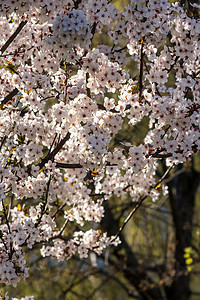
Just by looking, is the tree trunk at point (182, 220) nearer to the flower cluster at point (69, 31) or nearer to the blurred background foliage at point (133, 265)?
the blurred background foliage at point (133, 265)

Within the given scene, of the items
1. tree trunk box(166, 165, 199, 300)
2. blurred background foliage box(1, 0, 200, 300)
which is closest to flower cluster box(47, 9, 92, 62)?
blurred background foliage box(1, 0, 200, 300)

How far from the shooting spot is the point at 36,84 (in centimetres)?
318

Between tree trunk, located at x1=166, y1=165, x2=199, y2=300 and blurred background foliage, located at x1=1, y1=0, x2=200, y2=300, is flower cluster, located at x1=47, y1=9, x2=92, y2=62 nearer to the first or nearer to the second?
blurred background foliage, located at x1=1, y1=0, x2=200, y2=300

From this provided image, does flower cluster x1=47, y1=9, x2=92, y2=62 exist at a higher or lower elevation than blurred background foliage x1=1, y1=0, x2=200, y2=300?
higher

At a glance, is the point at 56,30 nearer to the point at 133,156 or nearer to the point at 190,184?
the point at 133,156

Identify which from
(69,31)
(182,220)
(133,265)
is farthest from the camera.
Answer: (182,220)

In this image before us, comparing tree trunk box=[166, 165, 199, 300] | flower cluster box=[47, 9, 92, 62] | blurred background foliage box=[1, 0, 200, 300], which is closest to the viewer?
flower cluster box=[47, 9, 92, 62]

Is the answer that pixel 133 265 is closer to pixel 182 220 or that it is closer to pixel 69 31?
pixel 182 220

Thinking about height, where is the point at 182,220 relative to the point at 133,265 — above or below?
above

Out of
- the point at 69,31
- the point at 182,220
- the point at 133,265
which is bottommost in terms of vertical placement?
the point at 133,265

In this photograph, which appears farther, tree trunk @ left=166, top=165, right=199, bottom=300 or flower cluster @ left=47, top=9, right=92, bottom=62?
tree trunk @ left=166, top=165, right=199, bottom=300

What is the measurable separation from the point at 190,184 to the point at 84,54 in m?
5.40

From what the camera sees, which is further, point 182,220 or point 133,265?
point 182,220

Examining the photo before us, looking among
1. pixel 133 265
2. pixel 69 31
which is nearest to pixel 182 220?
pixel 133 265
